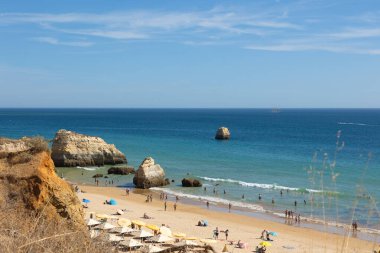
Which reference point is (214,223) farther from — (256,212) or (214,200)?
(214,200)

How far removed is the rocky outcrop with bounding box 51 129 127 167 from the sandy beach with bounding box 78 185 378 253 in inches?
733

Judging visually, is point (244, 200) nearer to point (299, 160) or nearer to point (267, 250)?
point (267, 250)

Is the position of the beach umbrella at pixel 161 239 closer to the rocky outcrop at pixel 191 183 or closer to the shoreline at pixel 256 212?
the shoreline at pixel 256 212

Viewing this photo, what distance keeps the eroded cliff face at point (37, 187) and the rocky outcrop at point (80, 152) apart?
1836 inches

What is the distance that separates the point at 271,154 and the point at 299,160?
760cm

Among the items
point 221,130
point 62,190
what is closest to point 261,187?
point 62,190

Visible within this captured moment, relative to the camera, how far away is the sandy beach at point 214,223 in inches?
1037

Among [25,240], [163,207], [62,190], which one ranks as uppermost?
[25,240]

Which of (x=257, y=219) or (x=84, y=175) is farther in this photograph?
(x=84, y=175)

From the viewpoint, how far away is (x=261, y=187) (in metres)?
45.2

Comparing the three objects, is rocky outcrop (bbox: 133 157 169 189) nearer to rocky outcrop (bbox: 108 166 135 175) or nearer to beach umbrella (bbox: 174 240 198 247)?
rocky outcrop (bbox: 108 166 135 175)

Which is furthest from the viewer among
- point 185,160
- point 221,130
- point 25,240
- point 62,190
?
point 221,130

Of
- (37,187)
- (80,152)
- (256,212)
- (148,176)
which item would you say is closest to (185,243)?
(37,187)

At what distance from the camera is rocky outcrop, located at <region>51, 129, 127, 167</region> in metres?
59.8
